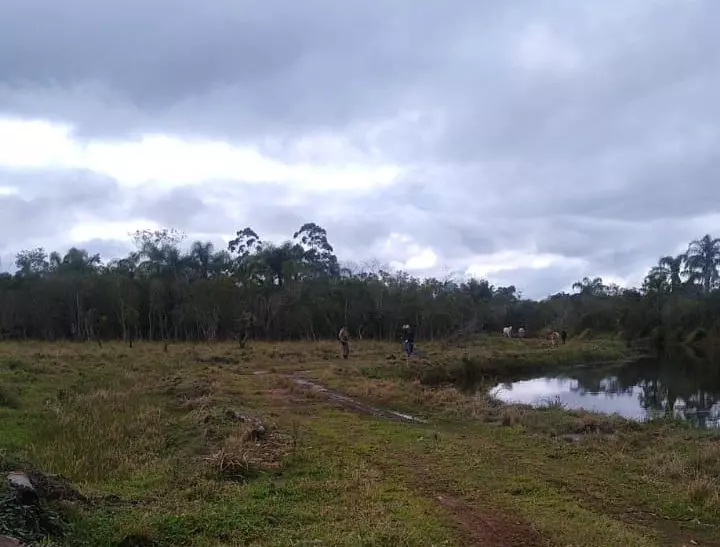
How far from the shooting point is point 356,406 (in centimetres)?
1852

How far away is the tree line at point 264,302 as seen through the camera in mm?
56062

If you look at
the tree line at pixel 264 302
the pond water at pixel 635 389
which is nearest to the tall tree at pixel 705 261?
the tree line at pixel 264 302

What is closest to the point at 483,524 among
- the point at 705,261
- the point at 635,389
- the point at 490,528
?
the point at 490,528

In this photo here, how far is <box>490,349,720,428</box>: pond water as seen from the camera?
24172 millimetres

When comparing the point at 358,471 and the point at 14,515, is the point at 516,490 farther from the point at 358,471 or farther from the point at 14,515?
the point at 14,515

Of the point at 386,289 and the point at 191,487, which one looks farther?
the point at 386,289

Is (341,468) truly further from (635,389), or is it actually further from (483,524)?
(635,389)

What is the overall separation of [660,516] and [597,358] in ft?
150

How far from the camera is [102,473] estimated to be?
421 inches

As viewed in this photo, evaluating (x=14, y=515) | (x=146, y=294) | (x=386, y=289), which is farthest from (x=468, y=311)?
(x=14, y=515)

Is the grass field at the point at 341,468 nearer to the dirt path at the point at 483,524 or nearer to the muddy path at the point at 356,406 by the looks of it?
the dirt path at the point at 483,524

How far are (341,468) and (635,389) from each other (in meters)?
26.6

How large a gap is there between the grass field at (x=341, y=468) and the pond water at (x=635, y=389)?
22.2 ft

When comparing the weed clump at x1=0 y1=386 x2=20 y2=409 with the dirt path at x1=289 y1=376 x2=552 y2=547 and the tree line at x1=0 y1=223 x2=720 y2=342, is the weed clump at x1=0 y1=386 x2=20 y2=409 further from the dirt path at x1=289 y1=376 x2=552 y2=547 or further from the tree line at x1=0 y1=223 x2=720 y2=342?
the tree line at x1=0 y1=223 x2=720 y2=342
